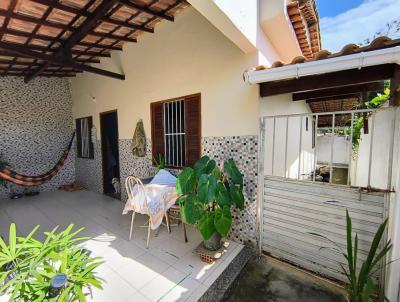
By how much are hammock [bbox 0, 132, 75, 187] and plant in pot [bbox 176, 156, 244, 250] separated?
14.8ft

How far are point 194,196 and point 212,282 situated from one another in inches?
35.4

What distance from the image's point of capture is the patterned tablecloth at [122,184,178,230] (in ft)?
9.11

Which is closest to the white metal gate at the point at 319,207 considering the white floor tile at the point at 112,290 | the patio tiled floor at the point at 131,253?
the patio tiled floor at the point at 131,253

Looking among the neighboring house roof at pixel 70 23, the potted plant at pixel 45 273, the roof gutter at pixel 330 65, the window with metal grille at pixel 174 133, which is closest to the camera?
the potted plant at pixel 45 273

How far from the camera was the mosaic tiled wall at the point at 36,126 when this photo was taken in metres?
5.20

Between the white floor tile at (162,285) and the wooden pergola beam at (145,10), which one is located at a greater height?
the wooden pergola beam at (145,10)

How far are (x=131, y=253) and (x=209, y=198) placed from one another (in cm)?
138

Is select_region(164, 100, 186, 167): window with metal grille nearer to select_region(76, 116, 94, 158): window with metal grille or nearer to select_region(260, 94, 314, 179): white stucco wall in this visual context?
select_region(260, 94, 314, 179): white stucco wall

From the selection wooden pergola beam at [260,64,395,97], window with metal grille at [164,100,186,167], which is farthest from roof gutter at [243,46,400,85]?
window with metal grille at [164,100,186,167]

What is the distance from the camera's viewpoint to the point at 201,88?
3.04 meters

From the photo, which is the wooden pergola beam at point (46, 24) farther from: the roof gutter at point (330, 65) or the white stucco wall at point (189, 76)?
the roof gutter at point (330, 65)

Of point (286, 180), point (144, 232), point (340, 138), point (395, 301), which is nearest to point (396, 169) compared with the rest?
point (286, 180)

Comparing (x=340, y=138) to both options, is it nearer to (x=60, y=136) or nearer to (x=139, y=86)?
(x=139, y=86)

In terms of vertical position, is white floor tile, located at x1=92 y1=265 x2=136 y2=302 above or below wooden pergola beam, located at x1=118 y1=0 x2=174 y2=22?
below
